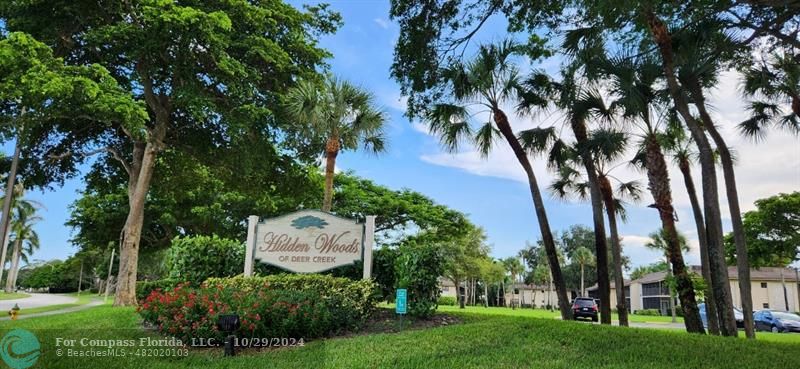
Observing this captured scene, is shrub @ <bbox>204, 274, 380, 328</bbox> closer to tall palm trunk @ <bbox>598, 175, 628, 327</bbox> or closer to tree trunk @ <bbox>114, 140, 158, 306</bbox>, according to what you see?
tall palm trunk @ <bbox>598, 175, 628, 327</bbox>

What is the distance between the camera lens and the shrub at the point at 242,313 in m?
7.51

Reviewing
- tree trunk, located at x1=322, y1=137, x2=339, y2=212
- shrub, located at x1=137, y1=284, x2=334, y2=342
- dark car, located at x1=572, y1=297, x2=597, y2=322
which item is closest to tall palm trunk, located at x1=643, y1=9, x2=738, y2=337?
tree trunk, located at x1=322, y1=137, x2=339, y2=212

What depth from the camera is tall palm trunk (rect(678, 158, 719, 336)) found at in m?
11.4

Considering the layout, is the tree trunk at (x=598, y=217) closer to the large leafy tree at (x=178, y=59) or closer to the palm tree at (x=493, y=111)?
the palm tree at (x=493, y=111)

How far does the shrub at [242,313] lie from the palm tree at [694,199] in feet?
27.9

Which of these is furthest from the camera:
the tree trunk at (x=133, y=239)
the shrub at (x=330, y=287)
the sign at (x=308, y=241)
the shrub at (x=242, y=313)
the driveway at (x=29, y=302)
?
the driveway at (x=29, y=302)

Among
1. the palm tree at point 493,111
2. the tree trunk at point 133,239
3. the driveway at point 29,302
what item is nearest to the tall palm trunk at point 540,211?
the palm tree at point 493,111

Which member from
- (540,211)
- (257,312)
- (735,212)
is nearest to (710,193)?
(735,212)

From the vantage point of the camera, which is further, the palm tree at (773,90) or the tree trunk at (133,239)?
the tree trunk at (133,239)

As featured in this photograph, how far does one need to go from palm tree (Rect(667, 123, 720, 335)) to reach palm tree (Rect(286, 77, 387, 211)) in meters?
7.71

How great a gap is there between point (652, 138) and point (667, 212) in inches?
72.4

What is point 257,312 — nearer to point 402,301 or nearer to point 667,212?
→ point 402,301

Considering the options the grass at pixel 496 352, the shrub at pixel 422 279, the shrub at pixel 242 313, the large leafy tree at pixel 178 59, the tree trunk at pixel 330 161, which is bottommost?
the grass at pixel 496 352

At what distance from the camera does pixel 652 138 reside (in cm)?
1216
